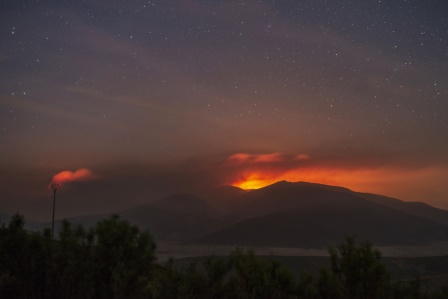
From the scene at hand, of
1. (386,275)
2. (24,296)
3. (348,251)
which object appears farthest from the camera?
(348,251)

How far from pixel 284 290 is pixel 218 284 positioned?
2054 millimetres

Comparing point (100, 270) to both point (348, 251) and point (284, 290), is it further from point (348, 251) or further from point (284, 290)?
point (348, 251)

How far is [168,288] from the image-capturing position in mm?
10625

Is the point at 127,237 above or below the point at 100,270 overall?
above

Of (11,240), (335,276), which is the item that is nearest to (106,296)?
(11,240)

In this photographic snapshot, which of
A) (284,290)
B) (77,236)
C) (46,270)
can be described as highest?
(77,236)

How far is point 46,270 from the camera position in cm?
1030

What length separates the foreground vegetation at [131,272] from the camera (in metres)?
9.78

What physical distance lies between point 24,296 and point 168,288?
11.1 feet

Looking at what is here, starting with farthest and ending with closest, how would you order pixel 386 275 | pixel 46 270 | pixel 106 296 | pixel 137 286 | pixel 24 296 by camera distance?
1. pixel 386 275
2. pixel 137 286
3. pixel 46 270
4. pixel 106 296
5. pixel 24 296

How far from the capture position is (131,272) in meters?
10.9

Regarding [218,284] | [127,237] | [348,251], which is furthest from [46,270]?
[348,251]

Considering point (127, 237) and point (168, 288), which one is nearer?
point (168, 288)

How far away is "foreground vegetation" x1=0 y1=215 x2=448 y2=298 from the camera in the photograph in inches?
385
